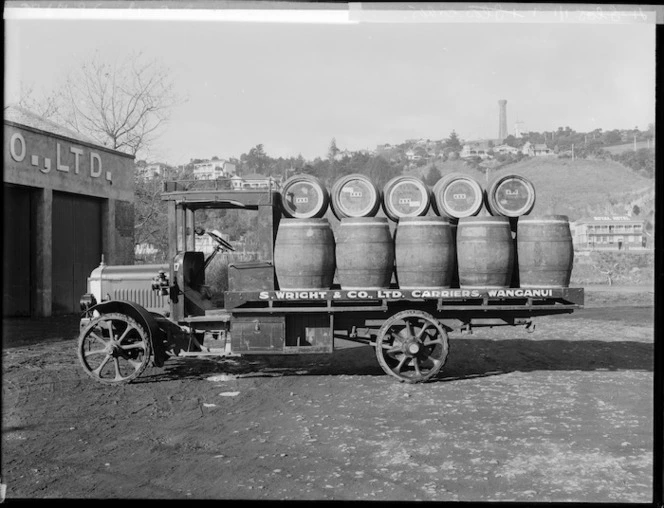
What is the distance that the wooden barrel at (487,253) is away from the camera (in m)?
7.20

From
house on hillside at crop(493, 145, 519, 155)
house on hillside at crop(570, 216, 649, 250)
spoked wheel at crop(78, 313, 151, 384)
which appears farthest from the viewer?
house on hillside at crop(493, 145, 519, 155)

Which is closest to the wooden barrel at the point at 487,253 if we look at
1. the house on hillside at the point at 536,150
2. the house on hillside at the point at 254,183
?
the house on hillside at the point at 254,183

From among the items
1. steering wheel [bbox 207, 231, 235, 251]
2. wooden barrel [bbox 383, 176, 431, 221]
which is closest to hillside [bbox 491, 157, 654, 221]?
wooden barrel [bbox 383, 176, 431, 221]

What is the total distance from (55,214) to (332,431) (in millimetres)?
12756

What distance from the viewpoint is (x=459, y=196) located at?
24.9 ft

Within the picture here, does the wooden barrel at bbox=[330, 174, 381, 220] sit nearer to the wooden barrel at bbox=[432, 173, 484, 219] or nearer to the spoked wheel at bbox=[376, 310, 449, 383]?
the wooden barrel at bbox=[432, 173, 484, 219]

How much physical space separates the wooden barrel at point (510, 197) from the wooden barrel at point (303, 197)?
7.17 feet

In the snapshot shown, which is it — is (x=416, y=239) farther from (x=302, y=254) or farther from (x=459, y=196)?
(x=302, y=254)

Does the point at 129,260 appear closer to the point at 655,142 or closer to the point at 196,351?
the point at 196,351

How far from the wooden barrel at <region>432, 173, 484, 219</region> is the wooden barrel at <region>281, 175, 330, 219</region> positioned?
5.05 feet

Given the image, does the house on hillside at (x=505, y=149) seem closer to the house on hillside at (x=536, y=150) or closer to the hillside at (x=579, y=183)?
the hillside at (x=579, y=183)

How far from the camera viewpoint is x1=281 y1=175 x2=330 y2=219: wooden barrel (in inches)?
293

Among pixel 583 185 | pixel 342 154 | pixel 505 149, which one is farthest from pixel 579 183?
pixel 342 154

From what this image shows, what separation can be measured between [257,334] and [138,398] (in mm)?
1565
